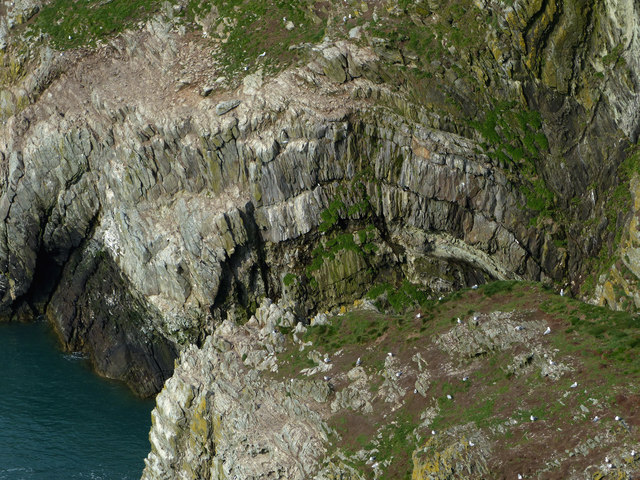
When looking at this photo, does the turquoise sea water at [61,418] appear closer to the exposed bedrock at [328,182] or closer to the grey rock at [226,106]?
the exposed bedrock at [328,182]

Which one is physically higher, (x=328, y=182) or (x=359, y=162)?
(x=359, y=162)

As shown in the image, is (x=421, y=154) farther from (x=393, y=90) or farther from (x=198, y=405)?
(x=198, y=405)

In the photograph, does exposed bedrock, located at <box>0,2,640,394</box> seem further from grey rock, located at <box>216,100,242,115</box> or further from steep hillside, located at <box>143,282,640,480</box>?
steep hillside, located at <box>143,282,640,480</box>

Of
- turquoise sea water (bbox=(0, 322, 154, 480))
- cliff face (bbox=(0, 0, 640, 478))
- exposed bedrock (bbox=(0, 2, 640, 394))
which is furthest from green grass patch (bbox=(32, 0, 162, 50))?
turquoise sea water (bbox=(0, 322, 154, 480))

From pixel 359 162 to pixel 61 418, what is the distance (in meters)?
33.4

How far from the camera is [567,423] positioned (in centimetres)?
4209

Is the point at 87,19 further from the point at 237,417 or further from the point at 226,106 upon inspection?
the point at 237,417

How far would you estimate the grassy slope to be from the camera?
4122 centimetres

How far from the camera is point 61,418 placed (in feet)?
233

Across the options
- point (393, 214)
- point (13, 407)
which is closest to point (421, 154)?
point (393, 214)

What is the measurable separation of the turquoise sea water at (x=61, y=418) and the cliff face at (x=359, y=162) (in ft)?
11.0

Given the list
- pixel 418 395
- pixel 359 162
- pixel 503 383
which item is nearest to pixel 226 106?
pixel 359 162

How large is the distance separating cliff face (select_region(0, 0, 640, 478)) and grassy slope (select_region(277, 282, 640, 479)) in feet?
59.1

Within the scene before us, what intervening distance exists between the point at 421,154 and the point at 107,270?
105ft
